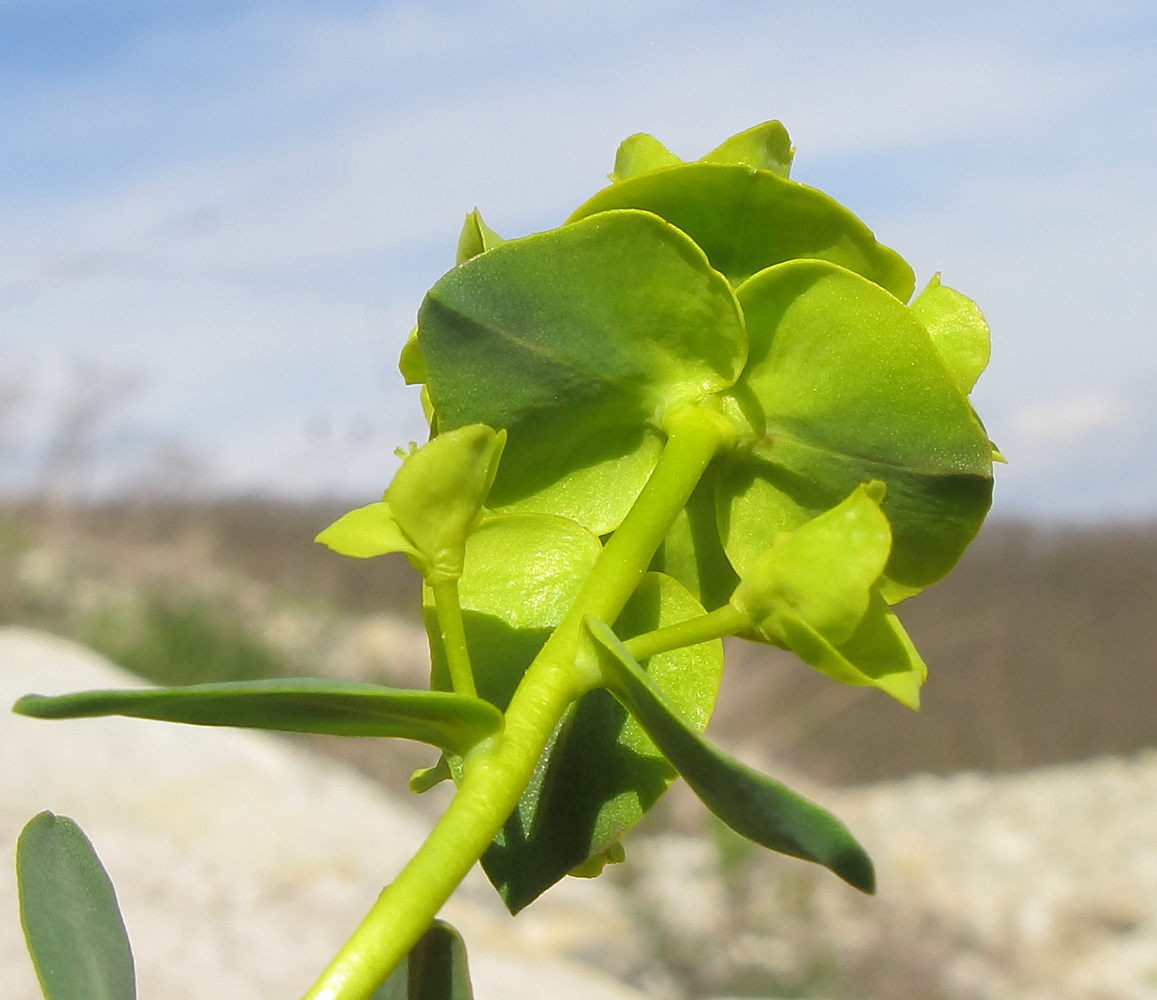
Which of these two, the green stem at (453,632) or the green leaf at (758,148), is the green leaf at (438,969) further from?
the green leaf at (758,148)

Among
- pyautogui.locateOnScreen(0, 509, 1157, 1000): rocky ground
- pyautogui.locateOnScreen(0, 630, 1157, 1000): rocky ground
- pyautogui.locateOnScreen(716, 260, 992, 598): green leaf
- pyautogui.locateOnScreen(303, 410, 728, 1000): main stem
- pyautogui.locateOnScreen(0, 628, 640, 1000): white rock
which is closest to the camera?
pyautogui.locateOnScreen(303, 410, 728, 1000): main stem

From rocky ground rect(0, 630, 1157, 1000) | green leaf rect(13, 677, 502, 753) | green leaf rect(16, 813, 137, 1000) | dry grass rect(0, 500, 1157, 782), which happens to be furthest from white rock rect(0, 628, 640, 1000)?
dry grass rect(0, 500, 1157, 782)

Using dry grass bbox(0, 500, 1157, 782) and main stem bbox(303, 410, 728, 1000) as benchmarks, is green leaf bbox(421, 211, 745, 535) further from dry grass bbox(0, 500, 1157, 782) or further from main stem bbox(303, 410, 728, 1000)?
dry grass bbox(0, 500, 1157, 782)

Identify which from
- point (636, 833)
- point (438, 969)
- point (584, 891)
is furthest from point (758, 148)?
point (636, 833)

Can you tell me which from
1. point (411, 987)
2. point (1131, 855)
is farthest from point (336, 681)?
point (1131, 855)

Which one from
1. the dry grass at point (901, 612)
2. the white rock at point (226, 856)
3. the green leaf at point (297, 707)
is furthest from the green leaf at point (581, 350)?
the dry grass at point (901, 612)

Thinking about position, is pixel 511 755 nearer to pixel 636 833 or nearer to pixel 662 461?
pixel 662 461

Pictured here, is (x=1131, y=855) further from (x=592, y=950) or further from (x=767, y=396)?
(x=767, y=396)

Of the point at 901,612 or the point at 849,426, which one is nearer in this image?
the point at 849,426
